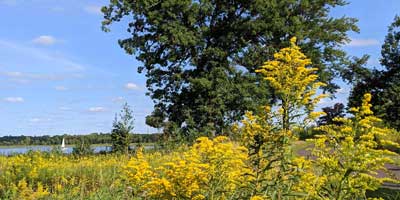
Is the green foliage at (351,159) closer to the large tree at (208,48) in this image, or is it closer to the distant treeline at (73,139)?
the distant treeline at (73,139)

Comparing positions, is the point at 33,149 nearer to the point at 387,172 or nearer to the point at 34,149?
the point at 34,149

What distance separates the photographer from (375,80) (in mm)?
34375

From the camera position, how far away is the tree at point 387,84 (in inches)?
1282

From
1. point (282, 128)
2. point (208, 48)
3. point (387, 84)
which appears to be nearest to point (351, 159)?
point (282, 128)

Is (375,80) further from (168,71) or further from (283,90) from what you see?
(283,90)

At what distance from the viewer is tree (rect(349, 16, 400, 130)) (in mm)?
32562

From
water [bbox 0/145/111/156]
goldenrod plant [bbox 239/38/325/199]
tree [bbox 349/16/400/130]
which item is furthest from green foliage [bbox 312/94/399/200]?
tree [bbox 349/16/400/130]

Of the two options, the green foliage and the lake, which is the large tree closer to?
the lake

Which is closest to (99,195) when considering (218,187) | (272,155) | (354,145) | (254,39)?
(218,187)

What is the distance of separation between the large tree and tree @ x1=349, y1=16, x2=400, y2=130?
6786mm

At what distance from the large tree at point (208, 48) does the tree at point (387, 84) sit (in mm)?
6786

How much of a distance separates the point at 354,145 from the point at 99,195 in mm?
4183

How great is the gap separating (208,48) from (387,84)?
14693 millimetres

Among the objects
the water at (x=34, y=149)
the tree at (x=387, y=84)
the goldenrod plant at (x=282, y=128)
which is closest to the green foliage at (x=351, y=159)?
the goldenrod plant at (x=282, y=128)
